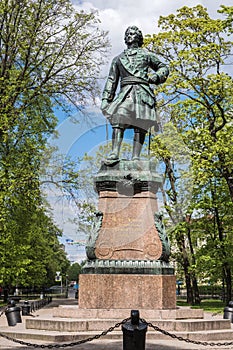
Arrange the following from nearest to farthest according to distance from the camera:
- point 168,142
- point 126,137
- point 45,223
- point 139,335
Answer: point 139,335, point 126,137, point 168,142, point 45,223

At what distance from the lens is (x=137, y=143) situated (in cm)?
1249

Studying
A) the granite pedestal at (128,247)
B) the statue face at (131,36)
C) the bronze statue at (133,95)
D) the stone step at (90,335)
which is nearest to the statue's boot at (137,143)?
the bronze statue at (133,95)

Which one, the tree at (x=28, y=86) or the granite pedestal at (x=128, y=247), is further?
the tree at (x=28, y=86)

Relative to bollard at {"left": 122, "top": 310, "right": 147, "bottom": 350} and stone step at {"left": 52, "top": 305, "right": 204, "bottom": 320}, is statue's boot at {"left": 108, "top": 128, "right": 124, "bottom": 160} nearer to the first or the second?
stone step at {"left": 52, "top": 305, "right": 204, "bottom": 320}

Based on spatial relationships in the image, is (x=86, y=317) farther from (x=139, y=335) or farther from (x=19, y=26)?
(x=19, y=26)

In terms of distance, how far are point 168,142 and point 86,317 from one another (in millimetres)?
15513

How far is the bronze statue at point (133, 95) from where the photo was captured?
12398 mm

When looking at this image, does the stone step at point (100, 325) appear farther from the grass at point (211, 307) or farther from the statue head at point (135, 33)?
the grass at point (211, 307)

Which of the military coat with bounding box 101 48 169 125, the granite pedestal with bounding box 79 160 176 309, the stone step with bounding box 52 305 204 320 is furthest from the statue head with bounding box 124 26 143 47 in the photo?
the stone step with bounding box 52 305 204 320

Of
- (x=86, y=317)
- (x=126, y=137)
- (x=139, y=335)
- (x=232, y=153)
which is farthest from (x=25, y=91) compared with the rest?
(x=139, y=335)

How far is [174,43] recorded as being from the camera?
25344 mm

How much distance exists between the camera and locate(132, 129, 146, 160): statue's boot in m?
12.4

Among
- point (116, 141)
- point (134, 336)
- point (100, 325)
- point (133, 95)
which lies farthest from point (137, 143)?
point (134, 336)

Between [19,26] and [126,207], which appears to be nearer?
[126,207]
